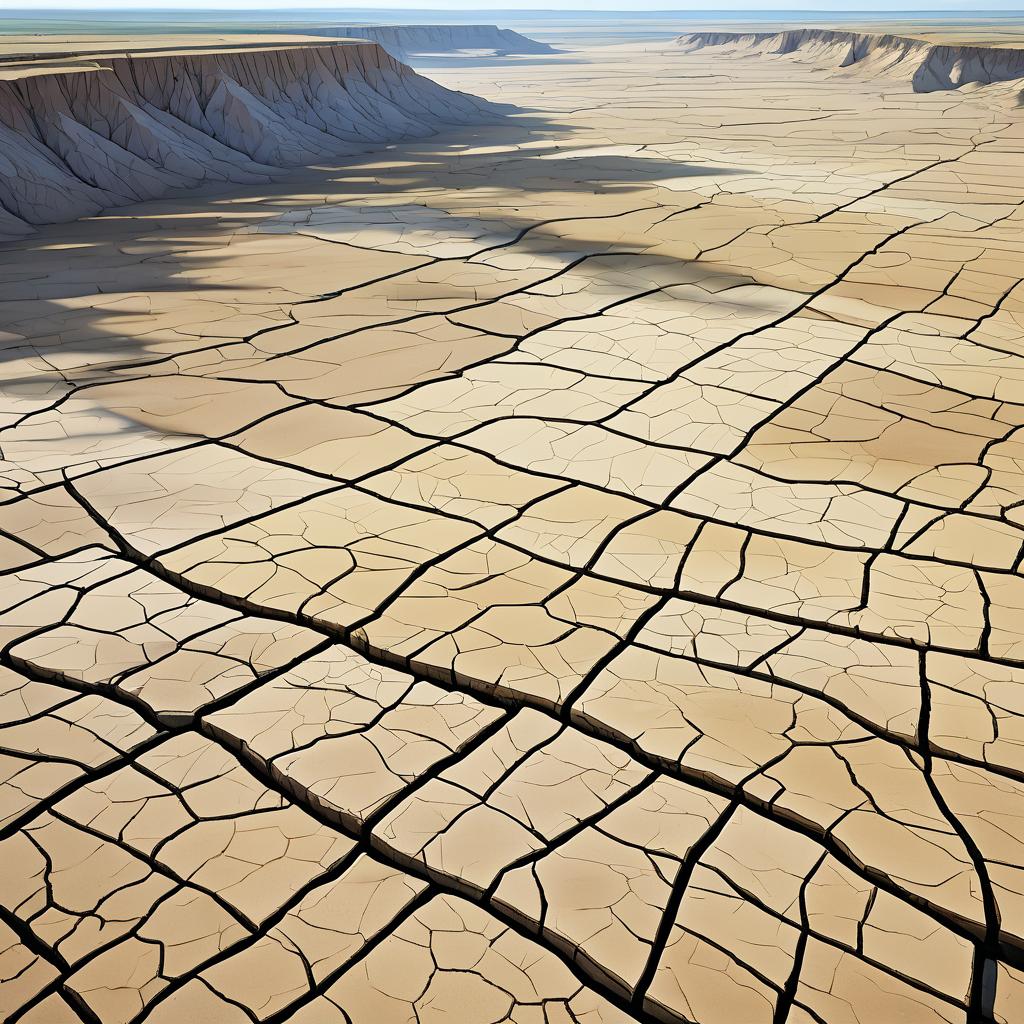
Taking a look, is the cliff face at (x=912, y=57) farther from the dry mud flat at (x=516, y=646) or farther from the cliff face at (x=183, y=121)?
the dry mud flat at (x=516, y=646)

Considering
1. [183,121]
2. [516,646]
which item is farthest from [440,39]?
[516,646]

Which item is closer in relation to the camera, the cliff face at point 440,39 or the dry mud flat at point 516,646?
the dry mud flat at point 516,646

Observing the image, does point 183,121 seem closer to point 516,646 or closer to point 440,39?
point 516,646

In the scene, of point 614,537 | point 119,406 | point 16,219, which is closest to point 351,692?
point 614,537

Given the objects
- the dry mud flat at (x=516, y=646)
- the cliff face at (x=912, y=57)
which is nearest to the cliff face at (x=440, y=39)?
the cliff face at (x=912, y=57)

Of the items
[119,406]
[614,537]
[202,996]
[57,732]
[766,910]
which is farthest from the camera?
[119,406]

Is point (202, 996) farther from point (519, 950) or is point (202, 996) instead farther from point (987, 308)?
point (987, 308)
